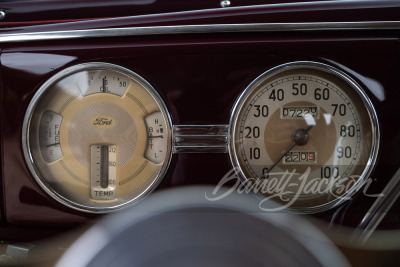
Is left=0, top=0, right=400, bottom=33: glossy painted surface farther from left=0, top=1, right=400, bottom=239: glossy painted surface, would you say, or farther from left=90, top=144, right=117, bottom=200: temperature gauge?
left=90, top=144, right=117, bottom=200: temperature gauge

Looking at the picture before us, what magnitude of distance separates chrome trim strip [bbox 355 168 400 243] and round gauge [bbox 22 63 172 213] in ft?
1.68

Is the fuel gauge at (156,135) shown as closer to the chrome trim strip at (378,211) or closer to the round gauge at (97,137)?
the round gauge at (97,137)

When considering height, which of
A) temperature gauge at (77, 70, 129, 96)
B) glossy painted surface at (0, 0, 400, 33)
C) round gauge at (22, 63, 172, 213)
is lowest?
round gauge at (22, 63, 172, 213)

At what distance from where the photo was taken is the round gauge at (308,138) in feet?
4.04

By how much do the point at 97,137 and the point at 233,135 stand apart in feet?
1.17

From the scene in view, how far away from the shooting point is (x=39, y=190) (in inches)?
49.9

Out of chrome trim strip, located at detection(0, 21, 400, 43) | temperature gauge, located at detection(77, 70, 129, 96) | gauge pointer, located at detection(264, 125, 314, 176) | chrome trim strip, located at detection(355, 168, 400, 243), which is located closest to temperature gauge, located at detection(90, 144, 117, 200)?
temperature gauge, located at detection(77, 70, 129, 96)

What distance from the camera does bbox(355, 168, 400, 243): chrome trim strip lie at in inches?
43.1

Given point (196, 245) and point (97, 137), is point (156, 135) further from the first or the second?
point (196, 245)

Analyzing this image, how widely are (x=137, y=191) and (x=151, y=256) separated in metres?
0.53

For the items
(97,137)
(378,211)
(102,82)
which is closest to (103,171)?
(97,137)

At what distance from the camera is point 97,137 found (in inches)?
49.2

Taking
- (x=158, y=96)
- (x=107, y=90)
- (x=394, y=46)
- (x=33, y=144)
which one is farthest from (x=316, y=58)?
(x=33, y=144)

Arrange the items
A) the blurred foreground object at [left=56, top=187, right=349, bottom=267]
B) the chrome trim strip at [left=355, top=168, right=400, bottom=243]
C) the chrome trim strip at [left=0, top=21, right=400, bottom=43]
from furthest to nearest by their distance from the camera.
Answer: the chrome trim strip at [left=0, top=21, right=400, bottom=43]
the chrome trim strip at [left=355, top=168, right=400, bottom=243]
the blurred foreground object at [left=56, top=187, right=349, bottom=267]
